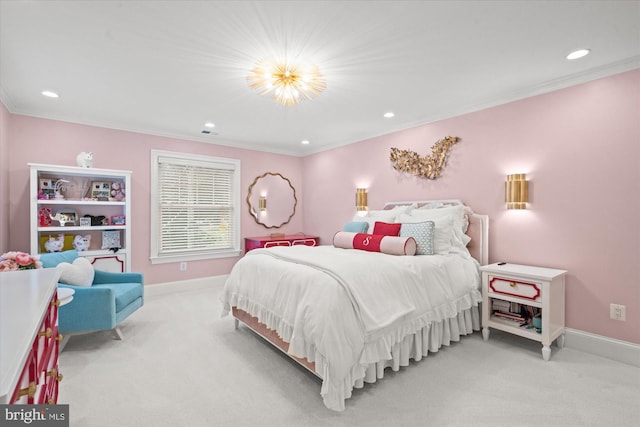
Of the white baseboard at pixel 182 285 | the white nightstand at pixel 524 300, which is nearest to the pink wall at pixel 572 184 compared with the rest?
the white nightstand at pixel 524 300

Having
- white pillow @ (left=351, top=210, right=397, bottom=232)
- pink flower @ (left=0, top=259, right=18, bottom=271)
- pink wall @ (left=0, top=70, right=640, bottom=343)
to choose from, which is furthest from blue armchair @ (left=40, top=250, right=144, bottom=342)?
white pillow @ (left=351, top=210, right=397, bottom=232)

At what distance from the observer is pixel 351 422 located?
182 centimetres

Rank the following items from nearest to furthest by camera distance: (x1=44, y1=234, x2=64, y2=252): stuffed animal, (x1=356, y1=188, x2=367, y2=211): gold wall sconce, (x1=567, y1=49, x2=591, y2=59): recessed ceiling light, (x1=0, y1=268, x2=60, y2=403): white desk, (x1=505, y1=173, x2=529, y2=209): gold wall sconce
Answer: (x1=0, y1=268, x2=60, y2=403): white desk
(x1=567, y1=49, x2=591, y2=59): recessed ceiling light
(x1=505, y1=173, x2=529, y2=209): gold wall sconce
(x1=44, y1=234, x2=64, y2=252): stuffed animal
(x1=356, y1=188, x2=367, y2=211): gold wall sconce

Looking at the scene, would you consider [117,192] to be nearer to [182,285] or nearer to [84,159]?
[84,159]

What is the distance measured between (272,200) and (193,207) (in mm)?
1435

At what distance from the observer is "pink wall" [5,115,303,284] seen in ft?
11.9

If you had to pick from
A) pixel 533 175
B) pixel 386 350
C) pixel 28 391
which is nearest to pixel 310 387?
pixel 386 350

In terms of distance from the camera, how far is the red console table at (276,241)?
5.05m

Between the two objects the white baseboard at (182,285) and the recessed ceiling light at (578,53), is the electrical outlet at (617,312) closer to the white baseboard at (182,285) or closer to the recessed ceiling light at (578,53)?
the recessed ceiling light at (578,53)

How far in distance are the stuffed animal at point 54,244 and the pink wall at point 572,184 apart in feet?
15.7

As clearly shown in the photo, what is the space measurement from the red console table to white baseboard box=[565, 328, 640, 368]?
3757mm

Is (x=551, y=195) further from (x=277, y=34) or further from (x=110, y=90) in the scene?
(x=110, y=90)

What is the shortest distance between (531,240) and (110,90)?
14.9 ft

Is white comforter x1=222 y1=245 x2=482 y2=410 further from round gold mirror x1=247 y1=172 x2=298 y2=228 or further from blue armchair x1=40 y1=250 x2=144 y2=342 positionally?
round gold mirror x1=247 y1=172 x2=298 y2=228
